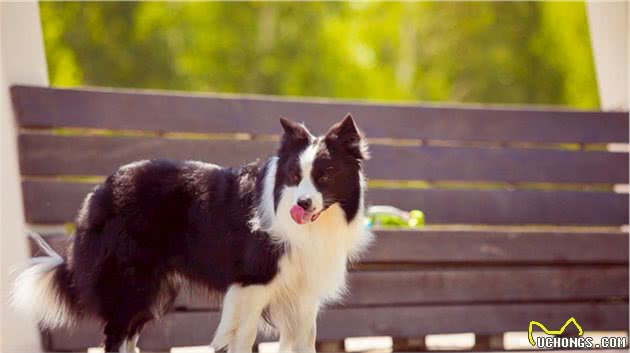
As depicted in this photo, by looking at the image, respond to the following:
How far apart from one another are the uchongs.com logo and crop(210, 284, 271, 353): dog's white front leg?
198 cm

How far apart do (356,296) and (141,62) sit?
60.2 feet

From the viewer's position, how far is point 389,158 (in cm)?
710

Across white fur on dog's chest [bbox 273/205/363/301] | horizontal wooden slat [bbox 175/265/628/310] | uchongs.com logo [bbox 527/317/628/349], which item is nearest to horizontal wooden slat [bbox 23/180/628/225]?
horizontal wooden slat [bbox 175/265/628/310]

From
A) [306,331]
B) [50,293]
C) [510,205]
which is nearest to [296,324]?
[306,331]

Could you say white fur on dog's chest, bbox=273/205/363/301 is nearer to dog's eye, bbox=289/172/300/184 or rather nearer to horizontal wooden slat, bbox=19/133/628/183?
dog's eye, bbox=289/172/300/184

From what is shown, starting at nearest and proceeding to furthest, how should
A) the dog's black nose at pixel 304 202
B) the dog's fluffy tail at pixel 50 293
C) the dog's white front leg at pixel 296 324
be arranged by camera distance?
the dog's black nose at pixel 304 202 → the dog's white front leg at pixel 296 324 → the dog's fluffy tail at pixel 50 293

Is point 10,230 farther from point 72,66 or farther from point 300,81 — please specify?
point 300,81

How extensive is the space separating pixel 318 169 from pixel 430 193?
2.57m

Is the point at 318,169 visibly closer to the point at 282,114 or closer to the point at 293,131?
the point at 293,131

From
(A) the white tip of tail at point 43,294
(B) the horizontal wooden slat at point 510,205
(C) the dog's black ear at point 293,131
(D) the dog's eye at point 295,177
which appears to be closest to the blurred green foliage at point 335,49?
(B) the horizontal wooden slat at point 510,205

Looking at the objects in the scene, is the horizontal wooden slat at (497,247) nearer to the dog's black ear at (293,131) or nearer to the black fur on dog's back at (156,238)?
the black fur on dog's back at (156,238)

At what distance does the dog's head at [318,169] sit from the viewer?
4.71 meters

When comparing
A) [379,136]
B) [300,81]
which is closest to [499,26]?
[300,81]

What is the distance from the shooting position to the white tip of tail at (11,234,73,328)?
5.24 meters
